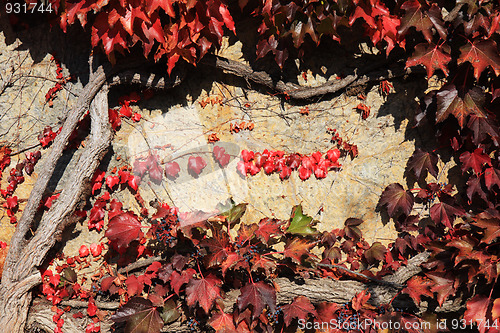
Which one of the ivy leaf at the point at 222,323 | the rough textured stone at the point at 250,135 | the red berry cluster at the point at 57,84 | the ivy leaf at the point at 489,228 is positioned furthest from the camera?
the red berry cluster at the point at 57,84

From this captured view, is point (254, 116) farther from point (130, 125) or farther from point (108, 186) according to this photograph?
point (108, 186)

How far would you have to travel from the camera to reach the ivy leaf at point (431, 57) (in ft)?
8.91

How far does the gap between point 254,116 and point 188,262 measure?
52.2 inches

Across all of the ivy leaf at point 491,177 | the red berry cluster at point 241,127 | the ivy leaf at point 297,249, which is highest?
the red berry cluster at point 241,127

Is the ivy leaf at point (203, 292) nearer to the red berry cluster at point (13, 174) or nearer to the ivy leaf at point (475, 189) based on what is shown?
the red berry cluster at point (13, 174)

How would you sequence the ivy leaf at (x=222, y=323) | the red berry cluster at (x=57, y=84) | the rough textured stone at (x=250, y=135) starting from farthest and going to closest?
the red berry cluster at (x=57, y=84) → the rough textured stone at (x=250, y=135) → the ivy leaf at (x=222, y=323)

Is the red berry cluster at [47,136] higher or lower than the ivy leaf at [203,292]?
higher

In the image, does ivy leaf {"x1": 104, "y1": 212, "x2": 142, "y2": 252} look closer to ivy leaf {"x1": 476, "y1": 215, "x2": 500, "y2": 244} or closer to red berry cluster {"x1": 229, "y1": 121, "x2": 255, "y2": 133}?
red berry cluster {"x1": 229, "y1": 121, "x2": 255, "y2": 133}

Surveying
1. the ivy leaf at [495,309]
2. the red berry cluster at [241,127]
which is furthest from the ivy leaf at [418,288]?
the red berry cluster at [241,127]

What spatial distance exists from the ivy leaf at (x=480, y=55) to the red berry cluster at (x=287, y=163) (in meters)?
1.13

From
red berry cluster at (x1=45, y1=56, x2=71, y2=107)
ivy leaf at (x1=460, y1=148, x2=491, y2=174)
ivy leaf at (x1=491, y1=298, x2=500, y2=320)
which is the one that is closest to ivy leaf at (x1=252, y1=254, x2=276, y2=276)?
ivy leaf at (x1=491, y1=298, x2=500, y2=320)

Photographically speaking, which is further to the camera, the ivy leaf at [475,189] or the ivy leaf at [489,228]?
the ivy leaf at [475,189]

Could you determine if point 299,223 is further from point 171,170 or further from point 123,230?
point 123,230

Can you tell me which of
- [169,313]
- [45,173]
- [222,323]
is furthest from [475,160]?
[45,173]
